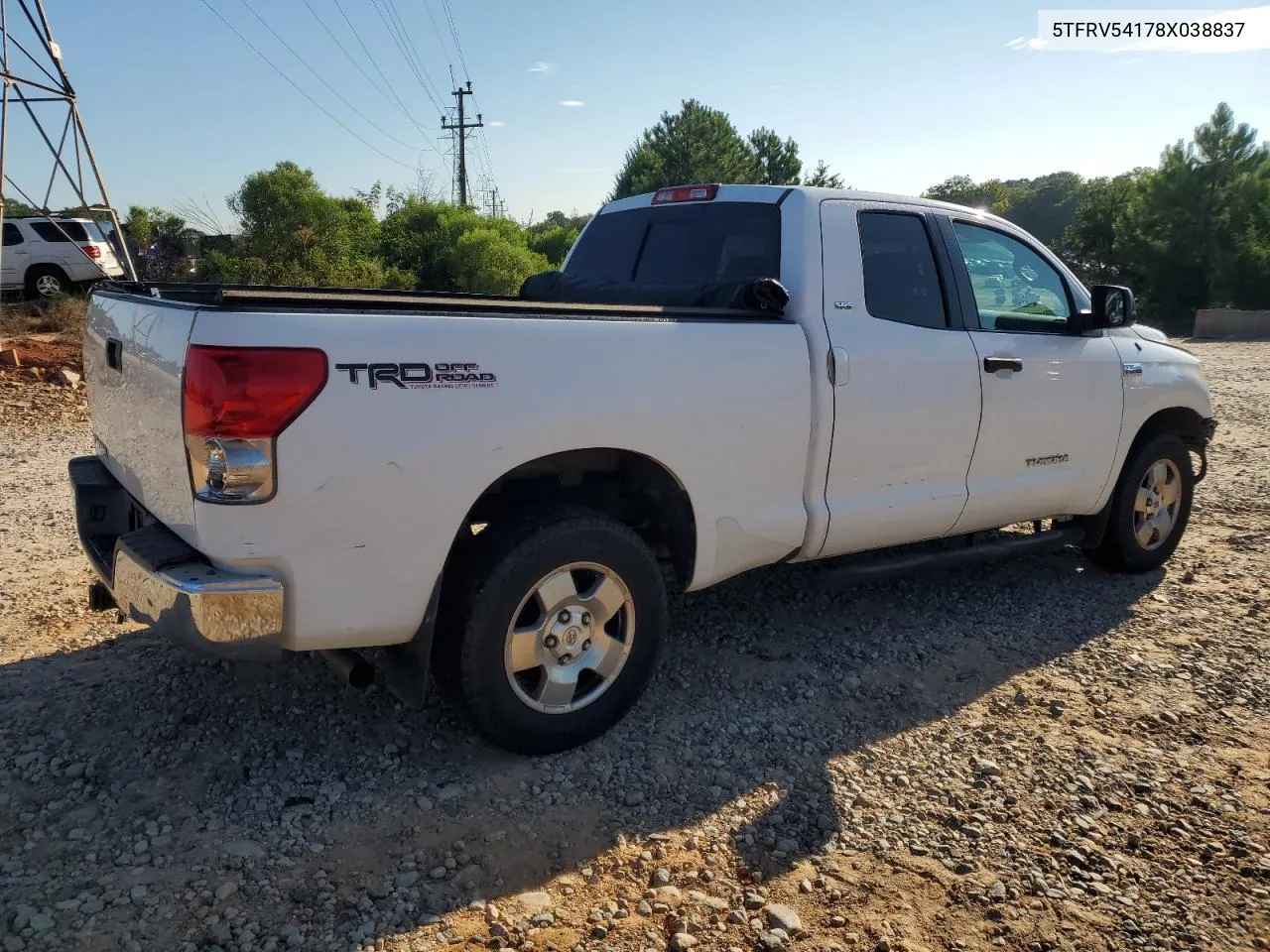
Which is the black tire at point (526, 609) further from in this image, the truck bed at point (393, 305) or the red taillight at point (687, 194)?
the red taillight at point (687, 194)

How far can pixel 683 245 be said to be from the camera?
14.9ft

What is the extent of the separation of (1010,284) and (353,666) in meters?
3.60

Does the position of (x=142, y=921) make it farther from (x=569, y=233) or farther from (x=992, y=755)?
(x=569, y=233)

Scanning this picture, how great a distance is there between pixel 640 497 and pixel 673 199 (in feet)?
5.71

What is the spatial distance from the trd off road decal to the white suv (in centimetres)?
1818

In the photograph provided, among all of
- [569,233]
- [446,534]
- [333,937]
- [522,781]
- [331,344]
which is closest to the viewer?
[333,937]

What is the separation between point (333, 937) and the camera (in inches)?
97.8

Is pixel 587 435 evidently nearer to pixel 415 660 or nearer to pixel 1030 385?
pixel 415 660

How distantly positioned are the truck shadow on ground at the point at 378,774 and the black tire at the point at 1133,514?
0.93 meters

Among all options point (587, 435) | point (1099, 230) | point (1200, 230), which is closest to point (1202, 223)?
point (1200, 230)

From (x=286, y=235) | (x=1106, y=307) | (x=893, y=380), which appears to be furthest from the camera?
(x=286, y=235)

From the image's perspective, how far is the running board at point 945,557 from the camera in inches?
169

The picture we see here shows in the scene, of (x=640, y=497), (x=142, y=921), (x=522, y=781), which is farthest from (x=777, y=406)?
(x=142, y=921)

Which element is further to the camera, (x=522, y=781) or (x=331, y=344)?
(x=522, y=781)
